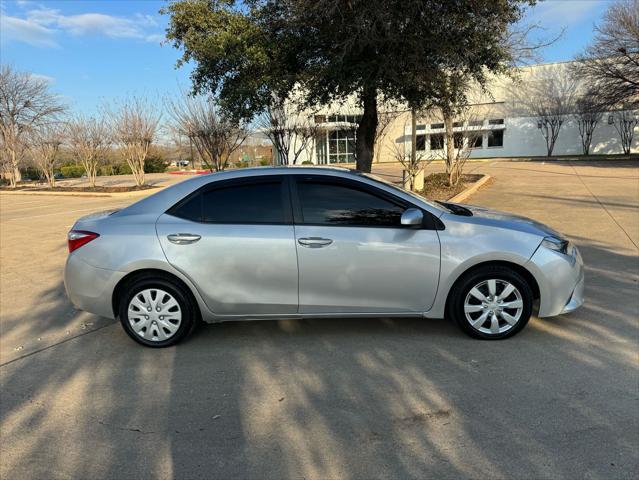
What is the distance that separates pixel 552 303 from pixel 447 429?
1843mm

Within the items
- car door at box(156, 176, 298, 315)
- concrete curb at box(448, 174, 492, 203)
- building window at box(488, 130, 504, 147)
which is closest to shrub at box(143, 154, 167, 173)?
building window at box(488, 130, 504, 147)

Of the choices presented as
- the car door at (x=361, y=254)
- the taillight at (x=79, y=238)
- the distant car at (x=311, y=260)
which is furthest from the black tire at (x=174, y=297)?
the car door at (x=361, y=254)

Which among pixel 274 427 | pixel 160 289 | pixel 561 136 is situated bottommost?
pixel 274 427

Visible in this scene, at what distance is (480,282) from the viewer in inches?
160

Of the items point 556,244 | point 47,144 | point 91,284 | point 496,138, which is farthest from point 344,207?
point 496,138

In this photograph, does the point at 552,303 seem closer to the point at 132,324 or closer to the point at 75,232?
the point at 132,324

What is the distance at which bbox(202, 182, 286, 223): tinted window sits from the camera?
4137 millimetres

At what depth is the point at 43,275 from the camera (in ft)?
23.9

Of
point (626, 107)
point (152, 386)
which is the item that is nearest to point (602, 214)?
point (152, 386)

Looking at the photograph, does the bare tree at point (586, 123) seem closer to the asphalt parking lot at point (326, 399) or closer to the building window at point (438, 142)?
the building window at point (438, 142)

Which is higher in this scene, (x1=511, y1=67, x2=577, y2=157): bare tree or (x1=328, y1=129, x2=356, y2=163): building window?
(x1=511, y1=67, x2=577, y2=157): bare tree

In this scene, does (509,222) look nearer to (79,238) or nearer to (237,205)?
(237,205)

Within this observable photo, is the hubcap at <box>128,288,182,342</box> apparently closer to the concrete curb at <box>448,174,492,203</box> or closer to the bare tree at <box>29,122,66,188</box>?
the concrete curb at <box>448,174,492,203</box>

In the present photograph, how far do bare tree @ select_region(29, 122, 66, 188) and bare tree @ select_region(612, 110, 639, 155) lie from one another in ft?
141
